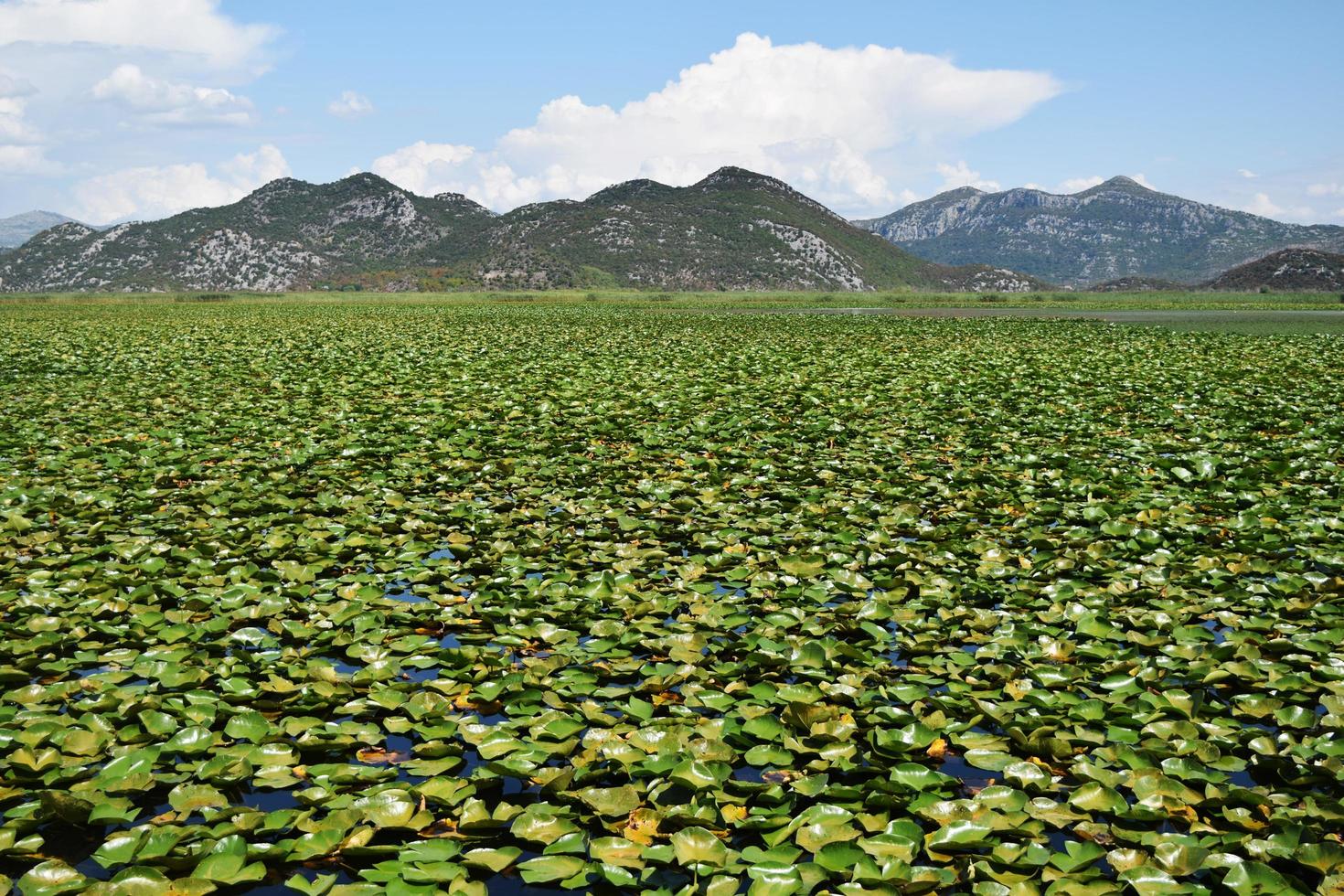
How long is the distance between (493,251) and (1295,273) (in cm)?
13984

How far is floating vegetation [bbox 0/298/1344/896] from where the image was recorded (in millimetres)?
3199

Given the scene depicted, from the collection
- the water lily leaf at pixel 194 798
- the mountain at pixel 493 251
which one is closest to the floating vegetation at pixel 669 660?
the water lily leaf at pixel 194 798

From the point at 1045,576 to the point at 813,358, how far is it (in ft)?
54.0

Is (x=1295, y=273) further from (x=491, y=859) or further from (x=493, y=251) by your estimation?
(x=491, y=859)

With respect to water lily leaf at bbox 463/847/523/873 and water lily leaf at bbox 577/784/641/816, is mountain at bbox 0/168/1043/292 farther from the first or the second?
water lily leaf at bbox 463/847/523/873

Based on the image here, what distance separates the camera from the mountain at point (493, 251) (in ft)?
516

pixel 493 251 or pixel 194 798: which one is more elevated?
pixel 493 251

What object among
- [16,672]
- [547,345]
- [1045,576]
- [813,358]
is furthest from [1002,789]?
[547,345]

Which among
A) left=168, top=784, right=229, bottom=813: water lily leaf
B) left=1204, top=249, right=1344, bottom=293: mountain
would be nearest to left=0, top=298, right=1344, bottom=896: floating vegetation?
left=168, top=784, right=229, bottom=813: water lily leaf

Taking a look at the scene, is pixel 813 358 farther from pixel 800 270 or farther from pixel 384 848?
pixel 800 270

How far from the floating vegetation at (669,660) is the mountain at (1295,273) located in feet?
440

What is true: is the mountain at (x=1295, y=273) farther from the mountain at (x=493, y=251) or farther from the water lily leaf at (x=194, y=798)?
the water lily leaf at (x=194, y=798)

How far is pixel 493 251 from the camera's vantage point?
170125 mm

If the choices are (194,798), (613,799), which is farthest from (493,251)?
(613,799)
